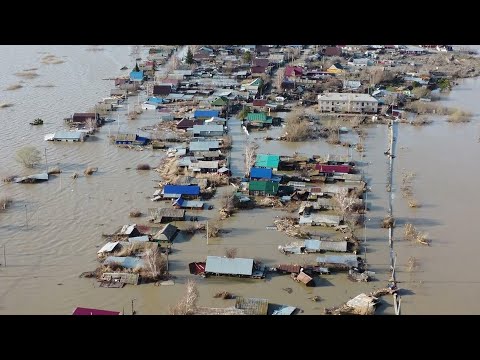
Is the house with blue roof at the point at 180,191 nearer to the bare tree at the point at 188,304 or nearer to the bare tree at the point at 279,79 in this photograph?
the bare tree at the point at 188,304

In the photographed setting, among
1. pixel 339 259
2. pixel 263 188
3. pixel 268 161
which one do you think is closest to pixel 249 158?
pixel 268 161

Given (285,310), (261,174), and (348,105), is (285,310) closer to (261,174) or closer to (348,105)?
(261,174)

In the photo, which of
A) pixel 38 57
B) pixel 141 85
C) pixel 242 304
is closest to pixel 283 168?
pixel 242 304

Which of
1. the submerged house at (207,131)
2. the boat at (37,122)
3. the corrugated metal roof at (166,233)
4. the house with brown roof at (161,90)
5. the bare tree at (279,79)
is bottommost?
the corrugated metal roof at (166,233)

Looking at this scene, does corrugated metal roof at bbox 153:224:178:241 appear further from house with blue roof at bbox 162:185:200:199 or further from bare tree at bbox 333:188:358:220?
bare tree at bbox 333:188:358:220

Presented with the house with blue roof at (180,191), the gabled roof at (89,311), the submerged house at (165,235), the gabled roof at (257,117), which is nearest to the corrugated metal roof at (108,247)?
the submerged house at (165,235)

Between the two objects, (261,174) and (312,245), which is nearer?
(312,245)
